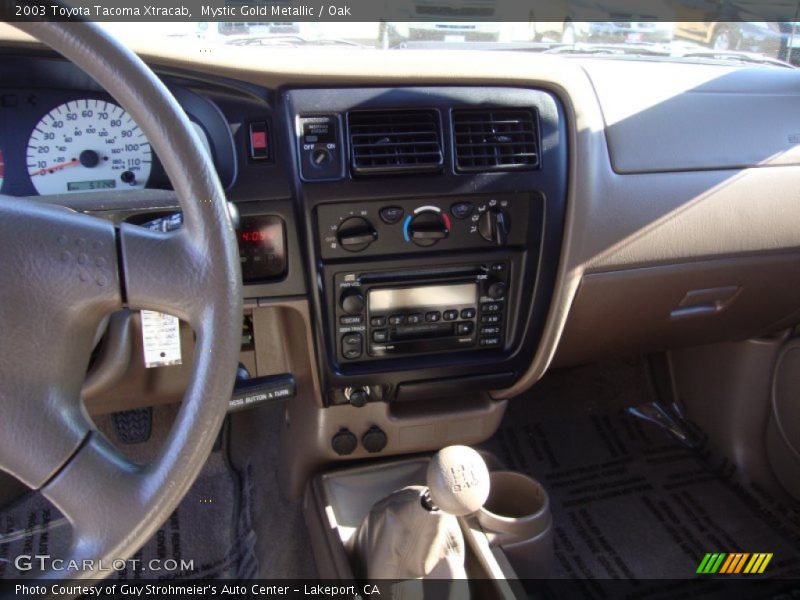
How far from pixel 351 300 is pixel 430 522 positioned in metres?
0.43

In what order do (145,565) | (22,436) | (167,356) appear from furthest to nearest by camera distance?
(145,565) → (167,356) → (22,436)

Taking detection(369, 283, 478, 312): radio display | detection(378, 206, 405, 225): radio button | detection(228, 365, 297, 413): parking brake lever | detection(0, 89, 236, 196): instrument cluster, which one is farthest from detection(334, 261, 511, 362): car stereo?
detection(0, 89, 236, 196): instrument cluster

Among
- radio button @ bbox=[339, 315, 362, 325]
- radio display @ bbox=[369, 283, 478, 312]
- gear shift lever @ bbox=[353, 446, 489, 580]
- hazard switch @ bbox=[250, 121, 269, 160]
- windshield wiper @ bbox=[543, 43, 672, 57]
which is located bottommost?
gear shift lever @ bbox=[353, 446, 489, 580]

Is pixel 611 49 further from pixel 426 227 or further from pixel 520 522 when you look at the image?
pixel 520 522

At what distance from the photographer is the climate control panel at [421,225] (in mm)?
1336

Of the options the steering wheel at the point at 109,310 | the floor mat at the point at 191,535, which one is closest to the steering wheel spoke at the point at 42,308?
the steering wheel at the point at 109,310

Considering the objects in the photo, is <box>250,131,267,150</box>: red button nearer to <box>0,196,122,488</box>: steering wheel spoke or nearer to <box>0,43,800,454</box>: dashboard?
<box>0,43,800,454</box>: dashboard

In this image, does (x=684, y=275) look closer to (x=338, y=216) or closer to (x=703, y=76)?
(x=703, y=76)

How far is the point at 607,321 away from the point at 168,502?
1121 millimetres

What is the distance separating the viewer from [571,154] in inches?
56.3

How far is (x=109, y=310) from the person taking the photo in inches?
33.7

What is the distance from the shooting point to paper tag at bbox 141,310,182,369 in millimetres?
1163

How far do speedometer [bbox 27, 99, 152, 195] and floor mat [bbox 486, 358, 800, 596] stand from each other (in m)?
1.37

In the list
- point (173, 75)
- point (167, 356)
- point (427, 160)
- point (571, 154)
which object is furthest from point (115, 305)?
point (571, 154)
